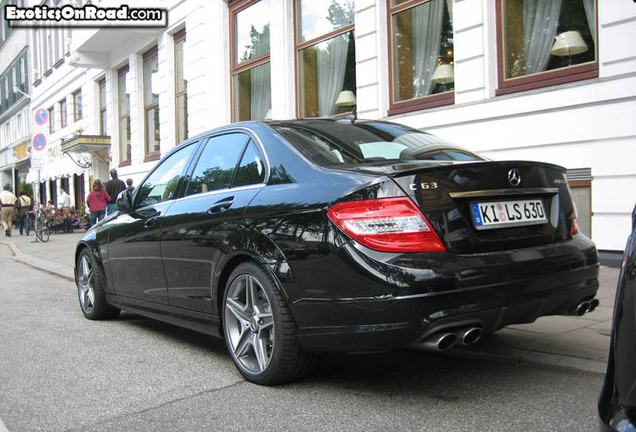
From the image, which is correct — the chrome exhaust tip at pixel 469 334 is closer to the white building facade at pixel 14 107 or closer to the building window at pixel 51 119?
the building window at pixel 51 119

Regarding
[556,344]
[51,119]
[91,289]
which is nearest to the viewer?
[556,344]

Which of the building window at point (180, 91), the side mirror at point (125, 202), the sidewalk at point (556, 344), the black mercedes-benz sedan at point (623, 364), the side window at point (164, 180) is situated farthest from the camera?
the building window at point (180, 91)

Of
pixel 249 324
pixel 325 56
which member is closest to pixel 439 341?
pixel 249 324

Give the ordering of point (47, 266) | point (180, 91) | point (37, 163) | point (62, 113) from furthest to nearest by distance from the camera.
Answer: point (62, 113) < point (37, 163) < point (180, 91) < point (47, 266)

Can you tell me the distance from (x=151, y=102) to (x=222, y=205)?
1570cm

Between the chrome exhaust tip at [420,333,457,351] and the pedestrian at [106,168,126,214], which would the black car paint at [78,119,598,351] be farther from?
the pedestrian at [106,168,126,214]

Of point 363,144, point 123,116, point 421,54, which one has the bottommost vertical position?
point 363,144

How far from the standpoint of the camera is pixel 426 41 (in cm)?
986

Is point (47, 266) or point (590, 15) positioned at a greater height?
point (590, 15)

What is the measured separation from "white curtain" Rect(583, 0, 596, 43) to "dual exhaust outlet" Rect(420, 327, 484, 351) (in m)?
5.76

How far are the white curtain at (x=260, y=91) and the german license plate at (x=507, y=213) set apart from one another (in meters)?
10.7

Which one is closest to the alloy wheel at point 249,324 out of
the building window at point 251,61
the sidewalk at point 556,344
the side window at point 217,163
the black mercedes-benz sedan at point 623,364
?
the side window at point 217,163

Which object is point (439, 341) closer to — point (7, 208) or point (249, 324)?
point (249, 324)

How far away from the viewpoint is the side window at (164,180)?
481 cm
